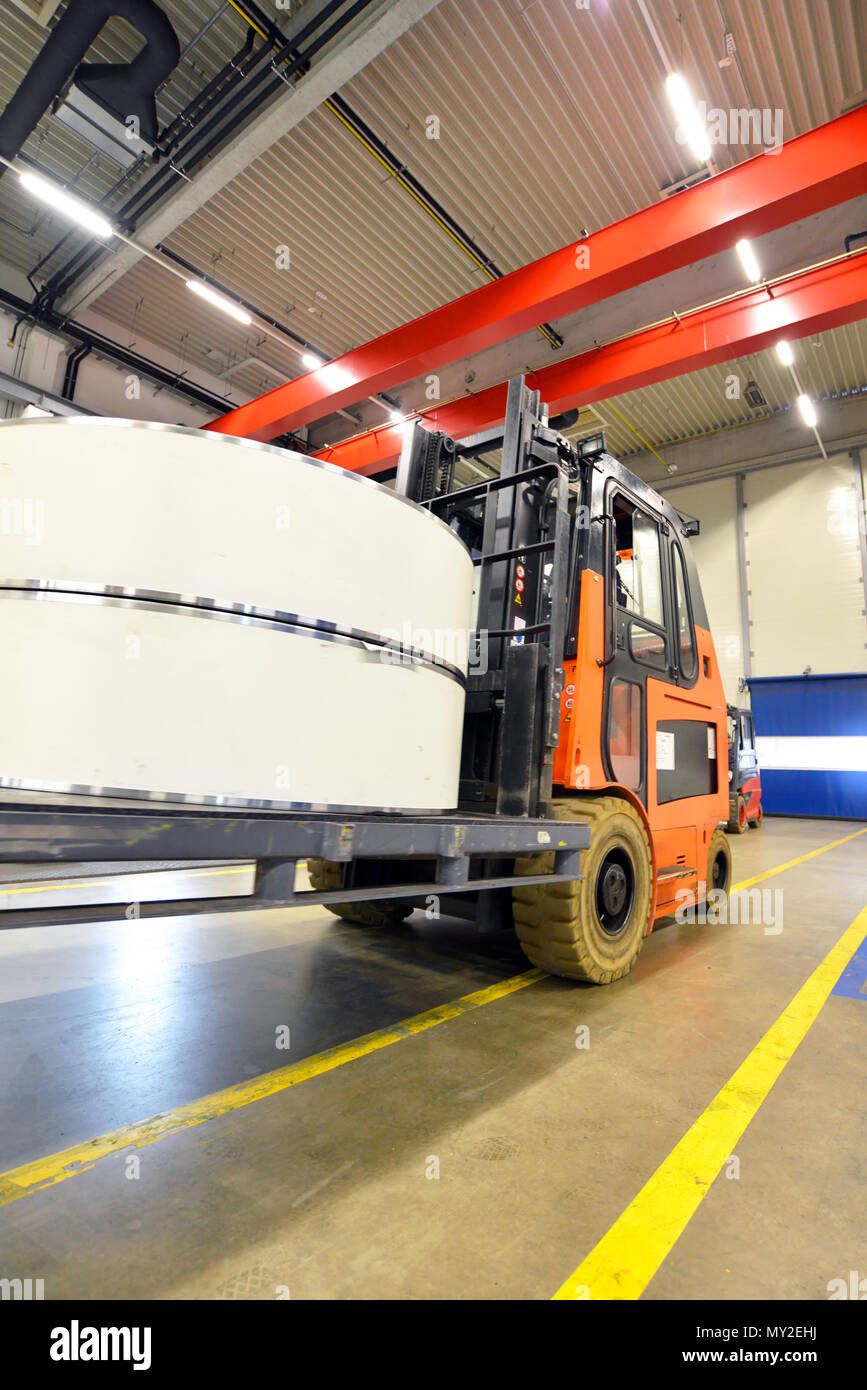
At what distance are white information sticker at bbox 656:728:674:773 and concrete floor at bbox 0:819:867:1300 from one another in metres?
1.18

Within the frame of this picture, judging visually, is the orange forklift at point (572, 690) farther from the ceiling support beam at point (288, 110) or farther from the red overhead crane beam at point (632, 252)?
the ceiling support beam at point (288, 110)

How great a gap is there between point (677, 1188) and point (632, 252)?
6.50m

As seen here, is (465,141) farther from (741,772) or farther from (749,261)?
(741,772)

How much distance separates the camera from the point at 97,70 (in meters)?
6.39

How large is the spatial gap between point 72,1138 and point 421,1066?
1.14m

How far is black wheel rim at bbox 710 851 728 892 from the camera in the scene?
17.0 feet

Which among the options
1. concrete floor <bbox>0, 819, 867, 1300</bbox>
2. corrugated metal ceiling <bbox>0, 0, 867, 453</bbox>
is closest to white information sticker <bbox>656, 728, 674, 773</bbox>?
concrete floor <bbox>0, 819, 867, 1300</bbox>

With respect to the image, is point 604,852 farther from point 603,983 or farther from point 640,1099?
point 640,1099

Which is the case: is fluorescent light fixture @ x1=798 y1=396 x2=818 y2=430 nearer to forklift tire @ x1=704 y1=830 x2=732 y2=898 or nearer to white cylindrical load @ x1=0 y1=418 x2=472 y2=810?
forklift tire @ x1=704 y1=830 x2=732 y2=898

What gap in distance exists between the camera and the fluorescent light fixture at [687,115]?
19.9ft

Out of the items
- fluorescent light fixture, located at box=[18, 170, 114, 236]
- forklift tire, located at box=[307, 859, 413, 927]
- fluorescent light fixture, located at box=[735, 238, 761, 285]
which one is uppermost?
fluorescent light fixture, located at box=[18, 170, 114, 236]

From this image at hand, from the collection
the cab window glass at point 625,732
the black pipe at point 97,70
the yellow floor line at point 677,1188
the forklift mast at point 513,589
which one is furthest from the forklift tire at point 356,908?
the black pipe at point 97,70

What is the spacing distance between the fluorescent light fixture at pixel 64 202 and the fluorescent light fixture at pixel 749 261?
262 inches
